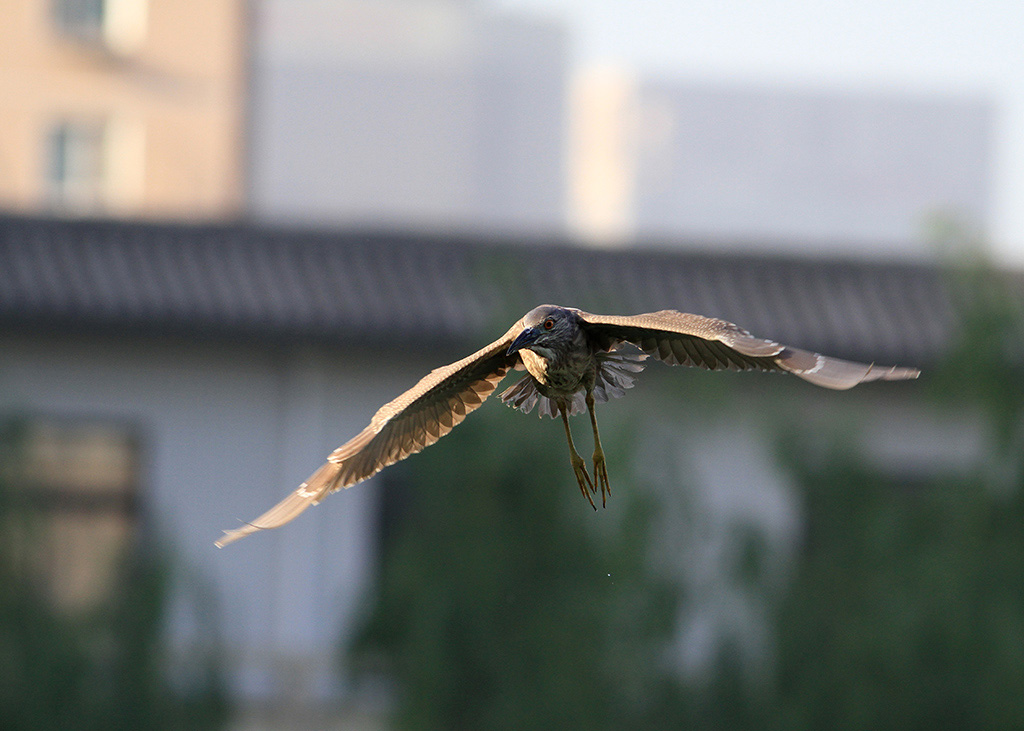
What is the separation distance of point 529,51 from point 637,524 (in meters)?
27.3

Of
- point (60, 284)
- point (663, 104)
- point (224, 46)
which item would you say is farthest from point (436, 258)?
point (663, 104)

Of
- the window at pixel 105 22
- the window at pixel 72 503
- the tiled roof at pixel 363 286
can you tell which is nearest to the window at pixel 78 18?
the window at pixel 105 22

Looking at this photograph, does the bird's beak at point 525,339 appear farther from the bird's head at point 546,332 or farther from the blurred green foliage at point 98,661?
the blurred green foliage at point 98,661

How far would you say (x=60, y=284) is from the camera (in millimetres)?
10898

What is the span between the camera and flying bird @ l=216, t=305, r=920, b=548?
Answer: 434 centimetres

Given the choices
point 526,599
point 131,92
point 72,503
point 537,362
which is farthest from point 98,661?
point 131,92

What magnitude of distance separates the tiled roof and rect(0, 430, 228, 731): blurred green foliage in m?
1.97

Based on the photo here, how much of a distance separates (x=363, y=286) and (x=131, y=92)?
41.8ft


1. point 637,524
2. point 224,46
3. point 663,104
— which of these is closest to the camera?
point 637,524

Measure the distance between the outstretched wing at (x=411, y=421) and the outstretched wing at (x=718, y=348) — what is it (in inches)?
16.2

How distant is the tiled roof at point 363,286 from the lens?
10.9 metres

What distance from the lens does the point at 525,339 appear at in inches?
180

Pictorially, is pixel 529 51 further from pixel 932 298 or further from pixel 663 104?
pixel 932 298

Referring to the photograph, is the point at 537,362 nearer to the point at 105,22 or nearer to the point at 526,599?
the point at 526,599
